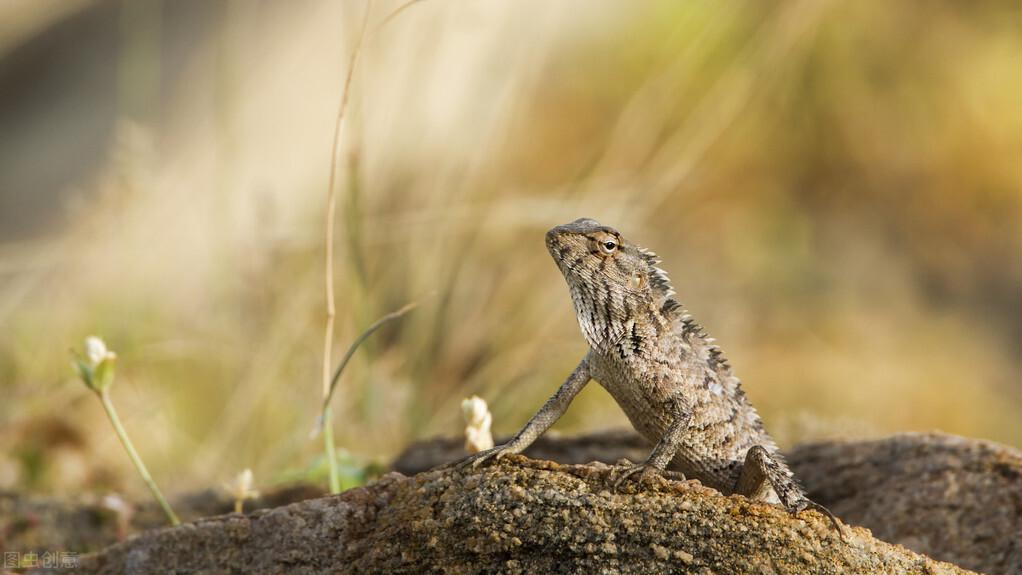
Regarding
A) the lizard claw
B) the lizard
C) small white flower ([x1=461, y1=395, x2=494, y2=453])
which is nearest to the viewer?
the lizard claw

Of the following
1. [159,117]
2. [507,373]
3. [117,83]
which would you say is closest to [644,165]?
[507,373]

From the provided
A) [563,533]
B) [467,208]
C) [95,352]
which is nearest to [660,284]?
[563,533]

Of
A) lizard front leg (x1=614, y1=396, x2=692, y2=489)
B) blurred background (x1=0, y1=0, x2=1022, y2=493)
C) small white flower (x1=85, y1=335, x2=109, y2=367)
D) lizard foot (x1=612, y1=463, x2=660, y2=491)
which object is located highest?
blurred background (x1=0, y1=0, x2=1022, y2=493)

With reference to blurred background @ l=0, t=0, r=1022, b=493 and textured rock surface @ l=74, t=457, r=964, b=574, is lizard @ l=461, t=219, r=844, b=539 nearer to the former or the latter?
textured rock surface @ l=74, t=457, r=964, b=574

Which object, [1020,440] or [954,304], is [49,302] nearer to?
[1020,440]

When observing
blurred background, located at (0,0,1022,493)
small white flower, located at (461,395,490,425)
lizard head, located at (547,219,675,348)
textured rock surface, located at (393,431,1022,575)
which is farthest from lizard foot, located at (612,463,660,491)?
blurred background, located at (0,0,1022,493)

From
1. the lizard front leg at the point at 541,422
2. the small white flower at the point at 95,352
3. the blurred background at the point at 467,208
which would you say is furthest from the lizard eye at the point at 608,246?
the small white flower at the point at 95,352

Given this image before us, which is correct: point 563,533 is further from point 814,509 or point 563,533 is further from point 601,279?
point 601,279
